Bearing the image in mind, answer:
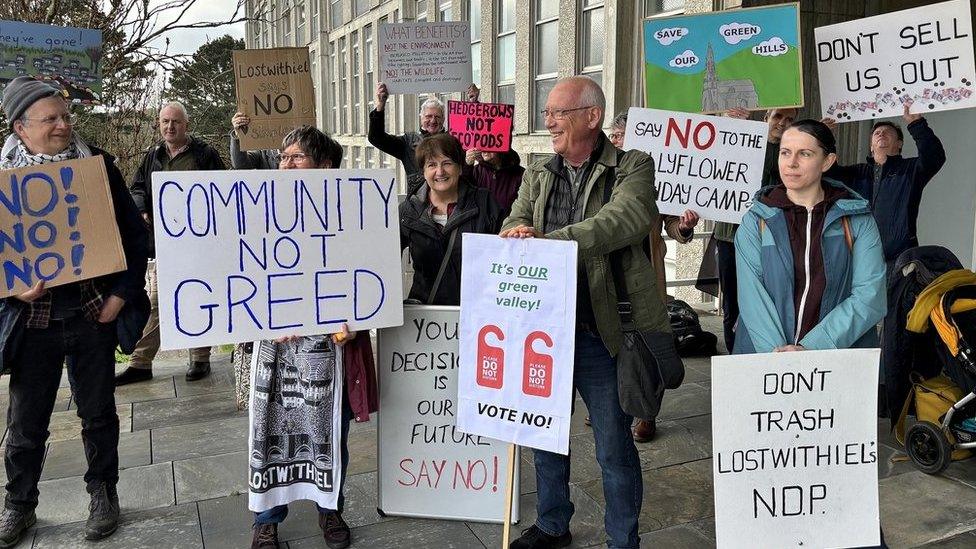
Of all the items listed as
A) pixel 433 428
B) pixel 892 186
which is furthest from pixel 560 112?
pixel 892 186

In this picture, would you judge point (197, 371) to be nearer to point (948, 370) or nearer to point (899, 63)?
point (948, 370)

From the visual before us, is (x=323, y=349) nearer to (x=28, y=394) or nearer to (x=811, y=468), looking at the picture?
(x=28, y=394)

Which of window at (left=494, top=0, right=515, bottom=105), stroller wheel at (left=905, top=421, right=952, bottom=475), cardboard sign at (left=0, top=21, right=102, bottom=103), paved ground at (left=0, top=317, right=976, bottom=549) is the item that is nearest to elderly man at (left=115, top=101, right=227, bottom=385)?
cardboard sign at (left=0, top=21, right=102, bottom=103)

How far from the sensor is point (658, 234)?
488 centimetres

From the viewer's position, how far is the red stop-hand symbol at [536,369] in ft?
9.60

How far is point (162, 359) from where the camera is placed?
7074mm

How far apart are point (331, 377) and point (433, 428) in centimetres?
58

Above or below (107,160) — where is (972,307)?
below

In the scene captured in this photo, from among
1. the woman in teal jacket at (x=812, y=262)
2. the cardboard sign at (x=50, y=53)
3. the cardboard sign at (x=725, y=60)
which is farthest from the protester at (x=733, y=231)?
the cardboard sign at (x=50, y=53)

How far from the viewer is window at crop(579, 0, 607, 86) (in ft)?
32.3

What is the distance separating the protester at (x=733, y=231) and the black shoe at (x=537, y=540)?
6.98 feet

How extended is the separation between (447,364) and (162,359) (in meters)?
4.44

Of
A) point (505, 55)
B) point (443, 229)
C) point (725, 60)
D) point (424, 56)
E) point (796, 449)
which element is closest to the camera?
point (796, 449)

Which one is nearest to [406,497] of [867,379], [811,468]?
[811,468]
